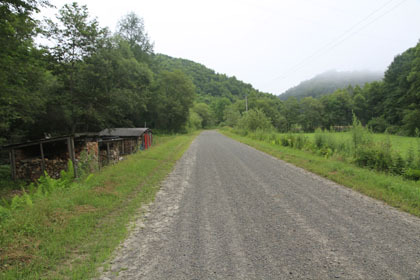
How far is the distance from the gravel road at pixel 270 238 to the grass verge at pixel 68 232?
1.31 ft

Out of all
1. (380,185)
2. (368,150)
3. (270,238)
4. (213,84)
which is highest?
(213,84)


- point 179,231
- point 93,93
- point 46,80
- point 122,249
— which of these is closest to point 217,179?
point 179,231

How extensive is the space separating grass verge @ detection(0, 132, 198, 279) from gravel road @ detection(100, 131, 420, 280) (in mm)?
401

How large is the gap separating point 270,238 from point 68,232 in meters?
3.75

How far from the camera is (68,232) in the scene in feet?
13.9

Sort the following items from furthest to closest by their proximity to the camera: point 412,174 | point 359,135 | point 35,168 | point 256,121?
point 256,121, point 35,168, point 359,135, point 412,174

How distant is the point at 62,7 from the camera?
16.9 m

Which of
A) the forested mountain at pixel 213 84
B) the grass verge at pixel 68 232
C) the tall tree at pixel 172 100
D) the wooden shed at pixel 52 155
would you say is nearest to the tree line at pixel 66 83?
the wooden shed at pixel 52 155

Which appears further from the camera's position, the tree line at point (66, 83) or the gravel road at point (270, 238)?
the tree line at point (66, 83)

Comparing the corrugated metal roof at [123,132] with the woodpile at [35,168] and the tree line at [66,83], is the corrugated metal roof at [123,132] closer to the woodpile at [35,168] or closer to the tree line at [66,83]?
the tree line at [66,83]

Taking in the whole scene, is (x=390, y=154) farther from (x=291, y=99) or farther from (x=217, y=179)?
(x=291, y=99)

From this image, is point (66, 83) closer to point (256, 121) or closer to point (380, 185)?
point (380, 185)

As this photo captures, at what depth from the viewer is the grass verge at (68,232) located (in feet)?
10.4

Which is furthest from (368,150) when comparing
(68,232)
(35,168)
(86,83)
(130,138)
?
(86,83)
